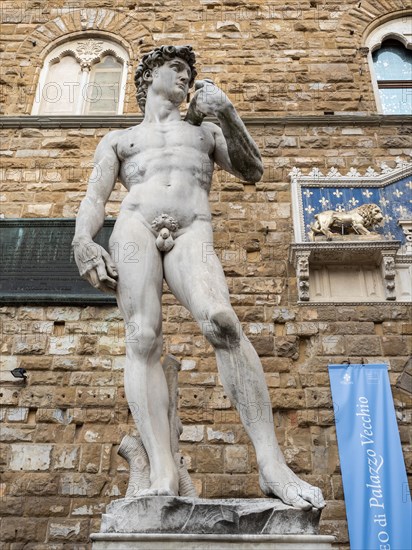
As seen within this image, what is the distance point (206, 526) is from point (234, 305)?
3590 mm

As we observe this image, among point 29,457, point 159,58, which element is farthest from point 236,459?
point 159,58

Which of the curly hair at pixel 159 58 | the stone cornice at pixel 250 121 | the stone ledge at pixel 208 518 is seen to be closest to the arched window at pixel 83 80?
the stone cornice at pixel 250 121

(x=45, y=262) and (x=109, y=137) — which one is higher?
(x=45, y=262)

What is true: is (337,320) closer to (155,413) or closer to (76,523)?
(76,523)

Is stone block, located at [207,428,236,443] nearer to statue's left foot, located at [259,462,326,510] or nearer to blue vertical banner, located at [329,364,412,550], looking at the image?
blue vertical banner, located at [329,364,412,550]

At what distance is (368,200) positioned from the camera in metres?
6.16

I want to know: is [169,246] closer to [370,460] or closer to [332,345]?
[370,460]

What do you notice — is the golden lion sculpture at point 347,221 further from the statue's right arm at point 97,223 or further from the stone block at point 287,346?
the statue's right arm at point 97,223

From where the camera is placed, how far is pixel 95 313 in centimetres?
573

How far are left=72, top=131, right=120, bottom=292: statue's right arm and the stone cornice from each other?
11.9 ft

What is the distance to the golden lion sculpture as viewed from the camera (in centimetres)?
594

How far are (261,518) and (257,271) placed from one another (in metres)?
3.85

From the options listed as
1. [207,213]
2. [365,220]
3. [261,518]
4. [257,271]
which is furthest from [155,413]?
[365,220]

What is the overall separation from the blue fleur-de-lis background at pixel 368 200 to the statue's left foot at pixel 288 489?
3.91 metres
